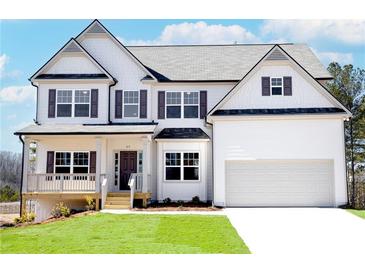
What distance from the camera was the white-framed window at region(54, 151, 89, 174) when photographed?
A: 20266 millimetres

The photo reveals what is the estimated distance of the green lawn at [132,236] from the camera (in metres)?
9.89

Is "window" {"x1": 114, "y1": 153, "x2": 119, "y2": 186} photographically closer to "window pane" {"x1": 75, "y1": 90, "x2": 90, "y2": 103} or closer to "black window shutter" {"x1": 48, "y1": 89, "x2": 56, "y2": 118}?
"window pane" {"x1": 75, "y1": 90, "x2": 90, "y2": 103}

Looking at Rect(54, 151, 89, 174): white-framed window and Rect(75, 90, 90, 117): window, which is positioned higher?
Rect(75, 90, 90, 117): window

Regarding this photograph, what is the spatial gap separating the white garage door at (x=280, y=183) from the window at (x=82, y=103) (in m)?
8.15

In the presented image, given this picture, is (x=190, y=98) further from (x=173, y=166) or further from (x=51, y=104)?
(x=51, y=104)

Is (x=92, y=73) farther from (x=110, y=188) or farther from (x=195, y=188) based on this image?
(x=195, y=188)

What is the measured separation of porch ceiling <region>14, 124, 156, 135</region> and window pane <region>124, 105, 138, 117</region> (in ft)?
5.23

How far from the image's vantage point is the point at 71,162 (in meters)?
20.3

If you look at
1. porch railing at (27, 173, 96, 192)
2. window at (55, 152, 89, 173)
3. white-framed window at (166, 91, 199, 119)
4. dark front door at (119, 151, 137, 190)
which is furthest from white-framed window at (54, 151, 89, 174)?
white-framed window at (166, 91, 199, 119)

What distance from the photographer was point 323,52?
82.7ft

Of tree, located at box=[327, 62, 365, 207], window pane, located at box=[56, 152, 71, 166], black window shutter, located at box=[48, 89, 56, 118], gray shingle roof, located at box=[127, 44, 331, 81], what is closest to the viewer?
window pane, located at box=[56, 152, 71, 166]

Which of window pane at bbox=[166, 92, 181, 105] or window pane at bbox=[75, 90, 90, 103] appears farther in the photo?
window pane at bbox=[166, 92, 181, 105]

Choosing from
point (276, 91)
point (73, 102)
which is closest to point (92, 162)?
point (73, 102)
